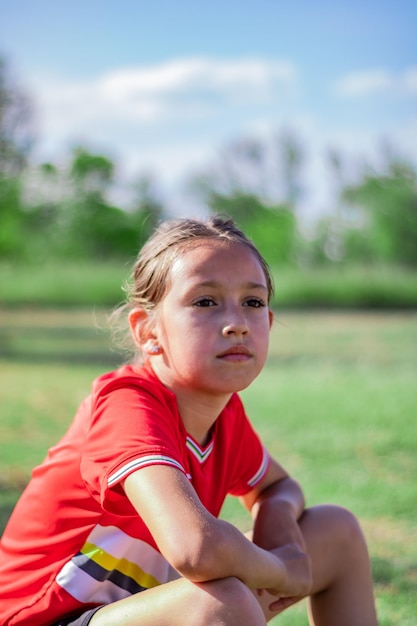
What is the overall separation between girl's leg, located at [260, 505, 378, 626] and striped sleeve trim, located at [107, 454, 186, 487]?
0.57m

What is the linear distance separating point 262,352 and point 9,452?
10.7ft

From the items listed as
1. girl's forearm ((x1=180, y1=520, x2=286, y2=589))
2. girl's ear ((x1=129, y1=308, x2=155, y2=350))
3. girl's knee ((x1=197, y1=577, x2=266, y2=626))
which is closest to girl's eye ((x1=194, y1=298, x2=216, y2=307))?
girl's ear ((x1=129, y1=308, x2=155, y2=350))

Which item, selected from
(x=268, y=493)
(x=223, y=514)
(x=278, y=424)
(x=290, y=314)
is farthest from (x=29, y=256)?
(x=268, y=493)

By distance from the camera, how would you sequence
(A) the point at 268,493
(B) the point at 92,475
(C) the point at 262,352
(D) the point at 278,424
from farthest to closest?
(D) the point at 278,424 < (A) the point at 268,493 < (C) the point at 262,352 < (B) the point at 92,475

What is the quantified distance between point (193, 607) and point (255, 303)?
626 millimetres

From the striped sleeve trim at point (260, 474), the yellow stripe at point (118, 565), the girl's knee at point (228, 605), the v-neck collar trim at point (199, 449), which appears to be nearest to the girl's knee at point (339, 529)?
the striped sleeve trim at point (260, 474)

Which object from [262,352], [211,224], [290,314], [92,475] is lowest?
[290,314]

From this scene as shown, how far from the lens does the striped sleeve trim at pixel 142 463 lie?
5.05 feet

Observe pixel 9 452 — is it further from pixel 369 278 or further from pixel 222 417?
pixel 369 278

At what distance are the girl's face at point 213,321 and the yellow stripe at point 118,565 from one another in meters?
0.36

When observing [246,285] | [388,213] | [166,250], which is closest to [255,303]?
[246,285]

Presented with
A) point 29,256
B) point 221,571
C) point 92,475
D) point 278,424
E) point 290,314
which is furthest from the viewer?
point 29,256

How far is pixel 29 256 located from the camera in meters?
19.9

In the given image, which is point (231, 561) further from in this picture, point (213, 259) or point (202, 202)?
point (202, 202)
